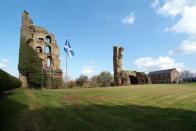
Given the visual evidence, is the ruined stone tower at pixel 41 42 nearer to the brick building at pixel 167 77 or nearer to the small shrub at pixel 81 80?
the small shrub at pixel 81 80

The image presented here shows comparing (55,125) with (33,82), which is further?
(33,82)

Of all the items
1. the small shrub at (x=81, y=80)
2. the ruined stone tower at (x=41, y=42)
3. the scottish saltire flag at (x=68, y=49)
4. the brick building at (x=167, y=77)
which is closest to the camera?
the scottish saltire flag at (x=68, y=49)

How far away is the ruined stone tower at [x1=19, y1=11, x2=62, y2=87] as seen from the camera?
95.4 ft

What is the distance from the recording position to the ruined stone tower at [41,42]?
95.4 ft

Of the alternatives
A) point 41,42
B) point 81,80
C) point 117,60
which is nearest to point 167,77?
point 117,60

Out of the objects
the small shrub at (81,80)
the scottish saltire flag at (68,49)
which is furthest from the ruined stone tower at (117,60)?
the scottish saltire flag at (68,49)

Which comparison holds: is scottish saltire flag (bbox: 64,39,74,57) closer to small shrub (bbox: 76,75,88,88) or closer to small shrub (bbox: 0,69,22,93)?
small shrub (bbox: 0,69,22,93)

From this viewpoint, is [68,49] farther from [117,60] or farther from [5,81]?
[117,60]

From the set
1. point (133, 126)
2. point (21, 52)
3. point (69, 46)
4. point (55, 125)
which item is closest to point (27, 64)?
point (21, 52)

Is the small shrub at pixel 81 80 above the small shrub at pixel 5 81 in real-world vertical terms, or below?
below

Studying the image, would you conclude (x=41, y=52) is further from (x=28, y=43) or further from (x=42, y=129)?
(x=42, y=129)

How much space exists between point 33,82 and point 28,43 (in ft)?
30.8

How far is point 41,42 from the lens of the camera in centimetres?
3195

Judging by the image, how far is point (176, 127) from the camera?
5.34 m
